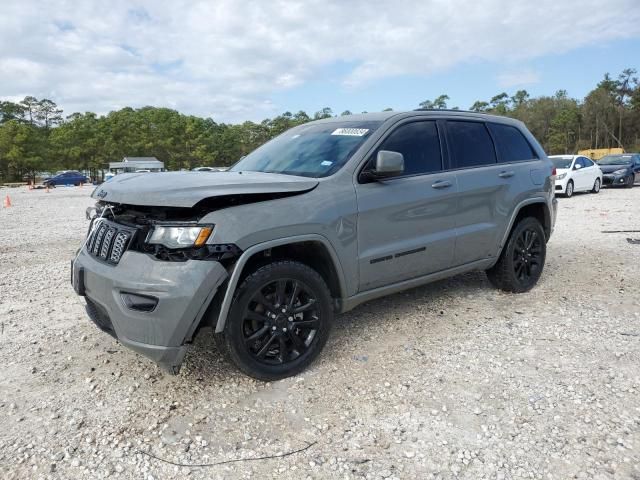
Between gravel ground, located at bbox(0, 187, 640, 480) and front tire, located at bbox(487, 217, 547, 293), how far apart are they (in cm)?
20

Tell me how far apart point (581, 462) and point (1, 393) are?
11.4 feet

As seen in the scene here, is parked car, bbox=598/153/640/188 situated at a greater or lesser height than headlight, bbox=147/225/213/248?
lesser

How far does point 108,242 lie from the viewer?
3.16 metres

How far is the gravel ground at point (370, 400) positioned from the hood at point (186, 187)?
126 cm

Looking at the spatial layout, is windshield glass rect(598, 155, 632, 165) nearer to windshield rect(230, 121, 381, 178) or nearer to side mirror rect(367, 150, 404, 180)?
windshield rect(230, 121, 381, 178)

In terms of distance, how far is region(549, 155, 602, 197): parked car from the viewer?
16188 mm

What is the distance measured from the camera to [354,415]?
9.55 ft

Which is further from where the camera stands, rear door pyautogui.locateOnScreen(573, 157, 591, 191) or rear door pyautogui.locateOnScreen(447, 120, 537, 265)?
rear door pyautogui.locateOnScreen(573, 157, 591, 191)

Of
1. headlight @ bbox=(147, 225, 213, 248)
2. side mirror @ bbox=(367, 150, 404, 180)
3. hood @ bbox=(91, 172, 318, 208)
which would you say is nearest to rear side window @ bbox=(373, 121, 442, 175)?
side mirror @ bbox=(367, 150, 404, 180)

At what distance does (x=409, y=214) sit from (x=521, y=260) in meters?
1.88

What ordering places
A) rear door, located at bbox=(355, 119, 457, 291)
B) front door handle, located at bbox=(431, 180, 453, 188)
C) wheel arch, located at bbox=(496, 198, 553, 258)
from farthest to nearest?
1. wheel arch, located at bbox=(496, 198, 553, 258)
2. front door handle, located at bbox=(431, 180, 453, 188)
3. rear door, located at bbox=(355, 119, 457, 291)

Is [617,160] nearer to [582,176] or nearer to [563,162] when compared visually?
[582,176]

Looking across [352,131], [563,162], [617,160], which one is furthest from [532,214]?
[617,160]

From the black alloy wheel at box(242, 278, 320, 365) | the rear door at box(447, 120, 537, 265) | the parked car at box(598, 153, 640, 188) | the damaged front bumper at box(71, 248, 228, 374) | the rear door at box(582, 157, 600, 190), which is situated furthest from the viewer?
the parked car at box(598, 153, 640, 188)
